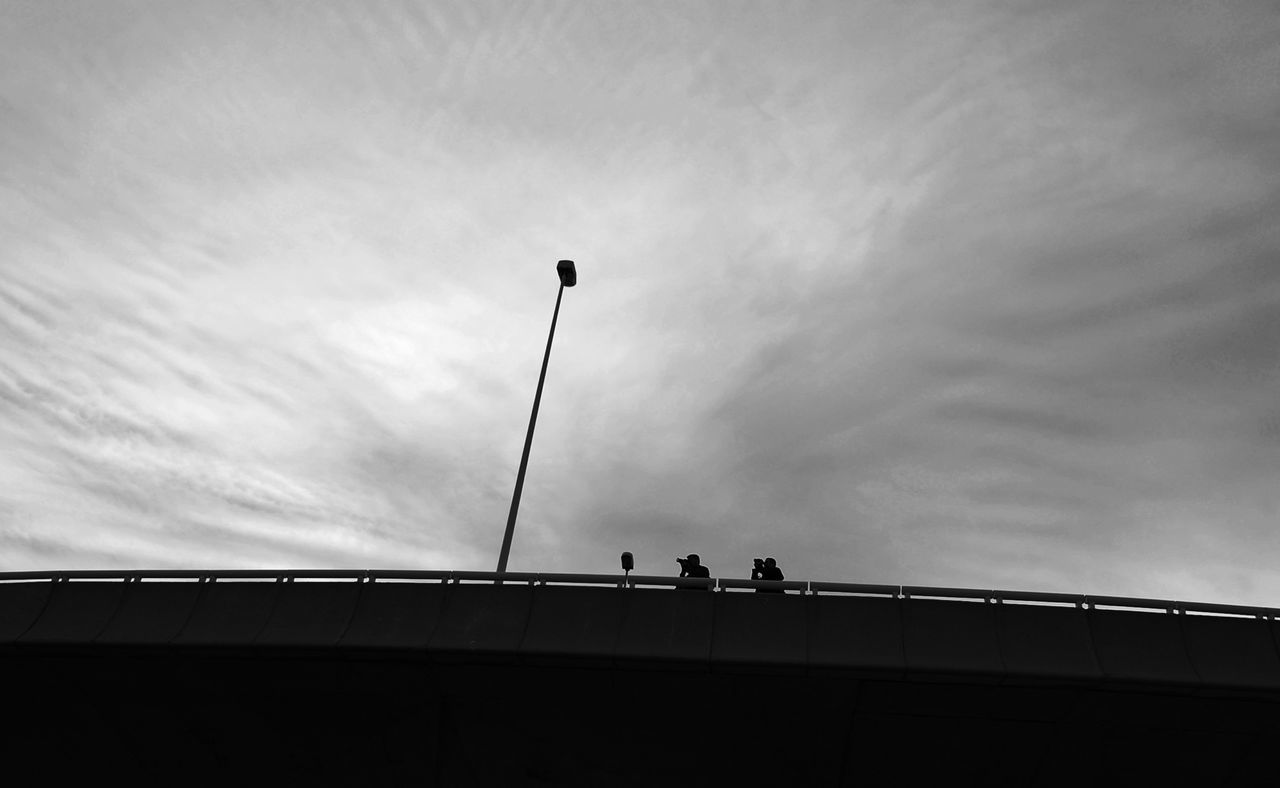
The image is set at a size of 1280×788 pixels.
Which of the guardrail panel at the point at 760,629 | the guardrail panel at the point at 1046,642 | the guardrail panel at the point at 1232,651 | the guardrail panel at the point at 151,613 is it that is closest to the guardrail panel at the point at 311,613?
the guardrail panel at the point at 151,613

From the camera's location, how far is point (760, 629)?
22.7 m

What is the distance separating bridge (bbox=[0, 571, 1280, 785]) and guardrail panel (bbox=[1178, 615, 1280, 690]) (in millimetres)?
44

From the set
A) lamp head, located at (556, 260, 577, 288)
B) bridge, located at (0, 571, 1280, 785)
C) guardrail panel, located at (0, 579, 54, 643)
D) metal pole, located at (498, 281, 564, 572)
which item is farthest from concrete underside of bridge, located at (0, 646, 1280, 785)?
lamp head, located at (556, 260, 577, 288)

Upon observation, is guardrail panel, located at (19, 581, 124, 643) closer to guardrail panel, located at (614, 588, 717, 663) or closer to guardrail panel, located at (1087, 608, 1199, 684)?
guardrail panel, located at (614, 588, 717, 663)

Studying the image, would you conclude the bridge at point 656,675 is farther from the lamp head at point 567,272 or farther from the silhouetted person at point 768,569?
the lamp head at point 567,272

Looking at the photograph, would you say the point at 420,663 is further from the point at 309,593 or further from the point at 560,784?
the point at 560,784

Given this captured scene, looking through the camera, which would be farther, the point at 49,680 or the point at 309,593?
the point at 49,680

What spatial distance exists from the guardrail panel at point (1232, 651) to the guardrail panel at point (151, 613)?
921 inches

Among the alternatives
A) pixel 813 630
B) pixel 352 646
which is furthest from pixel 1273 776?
pixel 352 646

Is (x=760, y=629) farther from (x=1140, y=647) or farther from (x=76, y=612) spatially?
(x=76, y=612)

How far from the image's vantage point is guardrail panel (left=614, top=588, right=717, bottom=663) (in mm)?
22469

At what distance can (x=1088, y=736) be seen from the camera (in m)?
23.5

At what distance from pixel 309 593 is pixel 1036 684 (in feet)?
55.8

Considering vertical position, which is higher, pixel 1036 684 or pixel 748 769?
pixel 1036 684
